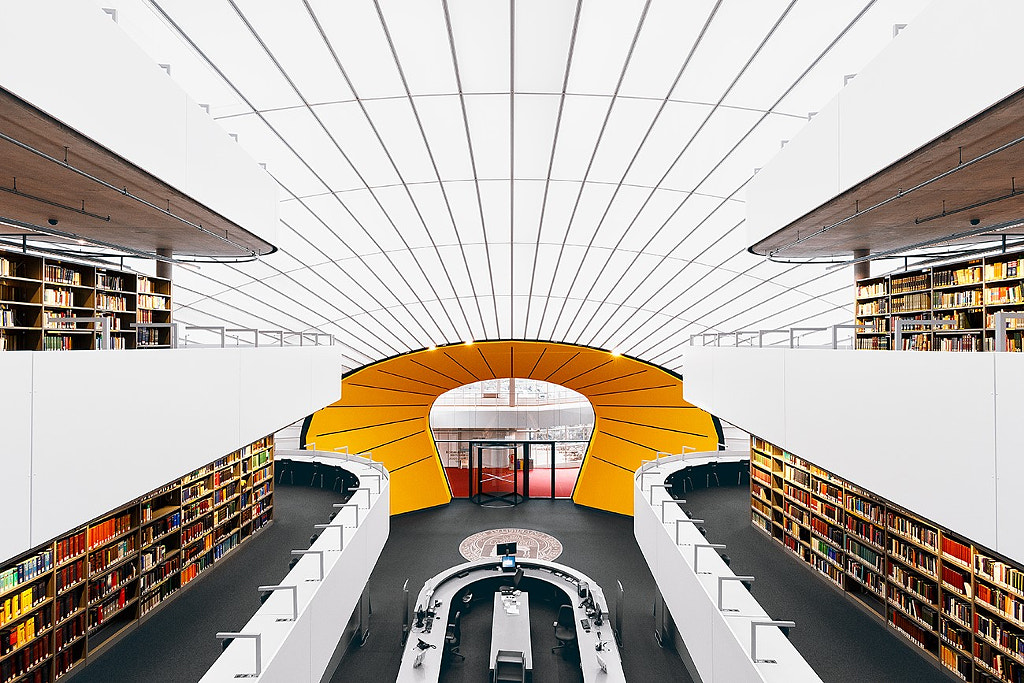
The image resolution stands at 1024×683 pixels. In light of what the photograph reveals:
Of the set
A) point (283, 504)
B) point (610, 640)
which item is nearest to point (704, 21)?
point (610, 640)

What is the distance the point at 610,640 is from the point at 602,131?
10.3 meters

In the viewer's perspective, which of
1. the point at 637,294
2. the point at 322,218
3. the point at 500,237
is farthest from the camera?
the point at 637,294

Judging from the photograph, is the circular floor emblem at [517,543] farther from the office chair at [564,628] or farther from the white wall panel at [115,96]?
the white wall panel at [115,96]

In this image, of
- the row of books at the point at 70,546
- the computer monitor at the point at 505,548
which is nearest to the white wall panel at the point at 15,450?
the row of books at the point at 70,546

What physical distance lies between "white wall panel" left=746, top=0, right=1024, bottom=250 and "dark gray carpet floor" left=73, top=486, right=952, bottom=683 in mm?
6744

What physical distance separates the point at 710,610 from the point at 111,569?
9494mm

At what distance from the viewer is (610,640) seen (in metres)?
11.3

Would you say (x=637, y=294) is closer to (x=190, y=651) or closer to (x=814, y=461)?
(x=814, y=461)

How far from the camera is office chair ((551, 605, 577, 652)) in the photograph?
1253 cm

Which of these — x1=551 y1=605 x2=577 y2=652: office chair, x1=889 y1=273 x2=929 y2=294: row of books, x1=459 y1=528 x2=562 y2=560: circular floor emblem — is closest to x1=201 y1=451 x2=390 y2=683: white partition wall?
x1=551 y1=605 x2=577 y2=652: office chair

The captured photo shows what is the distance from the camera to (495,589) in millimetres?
15047

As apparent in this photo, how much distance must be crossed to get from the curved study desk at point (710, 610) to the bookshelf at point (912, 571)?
2.67 m

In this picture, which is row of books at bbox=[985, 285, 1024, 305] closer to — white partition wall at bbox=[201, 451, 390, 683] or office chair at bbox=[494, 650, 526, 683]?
office chair at bbox=[494, 650, 526, 683]

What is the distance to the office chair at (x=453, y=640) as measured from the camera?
40.0 feet
